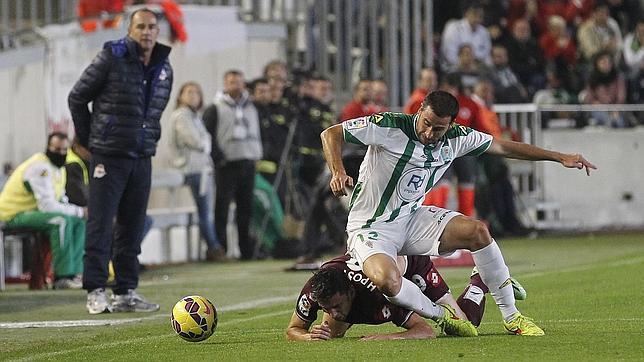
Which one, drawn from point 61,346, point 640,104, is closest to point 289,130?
point 640,104

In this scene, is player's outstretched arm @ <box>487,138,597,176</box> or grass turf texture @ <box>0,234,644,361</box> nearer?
grass turf texture @ <box>0,234,644,361</box>

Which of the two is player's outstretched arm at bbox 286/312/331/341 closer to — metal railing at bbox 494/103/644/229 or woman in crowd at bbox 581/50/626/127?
metal railing at bbox 494/103/644/229

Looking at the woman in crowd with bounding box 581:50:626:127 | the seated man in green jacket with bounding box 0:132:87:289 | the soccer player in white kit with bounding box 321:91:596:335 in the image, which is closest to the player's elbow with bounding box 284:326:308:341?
the soccer player in white kit with bounding box 321:91:596:335

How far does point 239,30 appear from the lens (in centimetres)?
2138

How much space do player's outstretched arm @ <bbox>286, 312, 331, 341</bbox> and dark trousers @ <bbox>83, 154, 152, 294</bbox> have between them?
3092mm

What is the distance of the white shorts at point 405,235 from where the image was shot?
9.99 m

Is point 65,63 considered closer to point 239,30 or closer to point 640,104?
point 239,30

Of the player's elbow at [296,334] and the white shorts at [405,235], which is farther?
the white shorts at [405,235]

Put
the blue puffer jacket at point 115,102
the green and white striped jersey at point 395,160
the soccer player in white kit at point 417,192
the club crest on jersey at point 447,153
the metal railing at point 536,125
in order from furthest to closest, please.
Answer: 1. the metal railing at point 536,125
2. the blue puffer jacket at point 115,102
3. the club crest on jersey at point 447,153
4. the green and white striped jersey at point 395,160
5. the soccer player in white kit at point 417,192

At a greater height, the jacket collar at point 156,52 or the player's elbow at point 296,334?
the jacket collar at point 156,52

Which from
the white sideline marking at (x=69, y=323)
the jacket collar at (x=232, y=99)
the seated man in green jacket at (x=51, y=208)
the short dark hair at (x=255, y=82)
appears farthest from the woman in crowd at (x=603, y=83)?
the white sideline marking at (x=69, y=323)

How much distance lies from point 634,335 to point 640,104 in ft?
52.7

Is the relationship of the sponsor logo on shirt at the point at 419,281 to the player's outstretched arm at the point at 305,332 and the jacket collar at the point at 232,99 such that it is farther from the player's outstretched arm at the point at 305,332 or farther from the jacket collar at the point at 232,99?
the jacket collar at the point at 232,99

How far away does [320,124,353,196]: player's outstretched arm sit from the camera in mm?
9336
